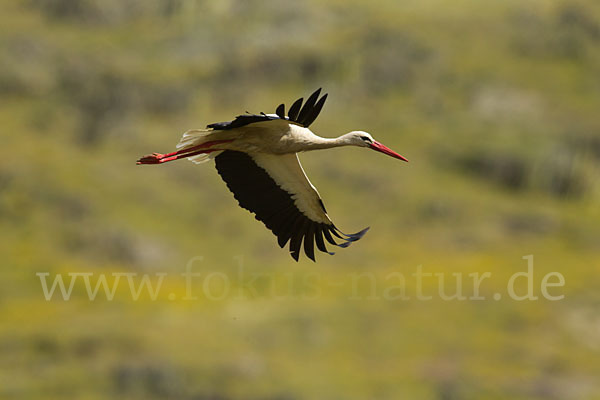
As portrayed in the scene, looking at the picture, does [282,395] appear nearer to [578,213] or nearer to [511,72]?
[578,213]

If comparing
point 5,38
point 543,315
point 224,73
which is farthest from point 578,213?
point 5,38

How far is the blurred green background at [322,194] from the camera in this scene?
67.9 m

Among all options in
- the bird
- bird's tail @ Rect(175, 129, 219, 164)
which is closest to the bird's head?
the bird

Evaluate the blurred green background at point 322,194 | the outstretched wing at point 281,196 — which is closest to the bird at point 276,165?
the outstretched wing at point 281,196

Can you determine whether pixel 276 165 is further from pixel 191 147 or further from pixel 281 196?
pixel 191 147

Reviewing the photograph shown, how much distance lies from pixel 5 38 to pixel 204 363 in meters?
57.0

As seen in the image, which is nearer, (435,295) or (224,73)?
(435,295)

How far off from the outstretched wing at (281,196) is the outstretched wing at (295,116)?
1.86 meters

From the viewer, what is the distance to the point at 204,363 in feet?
216

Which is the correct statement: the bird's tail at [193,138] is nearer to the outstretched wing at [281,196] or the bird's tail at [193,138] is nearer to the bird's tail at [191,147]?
the bird's tail at [191,147]

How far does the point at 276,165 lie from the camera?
19.5 m

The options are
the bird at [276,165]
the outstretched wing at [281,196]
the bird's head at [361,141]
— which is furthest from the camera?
the outstretched wing at [281,196]

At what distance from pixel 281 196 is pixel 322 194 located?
7054 cm

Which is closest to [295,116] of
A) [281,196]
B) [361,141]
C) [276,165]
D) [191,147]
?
[361,141]
